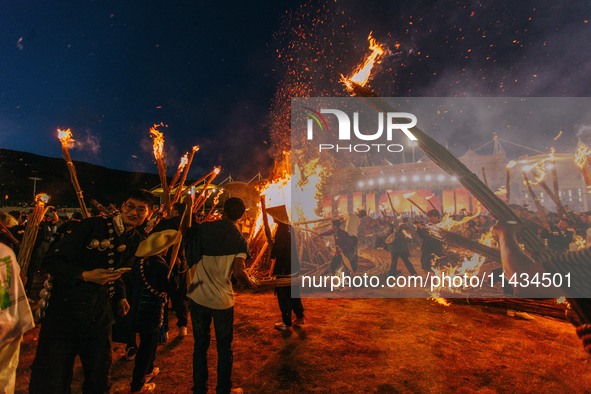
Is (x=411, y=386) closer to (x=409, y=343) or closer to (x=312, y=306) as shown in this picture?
(x=409, y=343)

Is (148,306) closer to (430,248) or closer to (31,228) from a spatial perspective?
(31,228)

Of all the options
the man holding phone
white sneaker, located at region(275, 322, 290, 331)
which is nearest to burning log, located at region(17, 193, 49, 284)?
the man holding phone

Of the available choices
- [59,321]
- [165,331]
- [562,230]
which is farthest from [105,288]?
[562,230]

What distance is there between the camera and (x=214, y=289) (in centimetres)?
328

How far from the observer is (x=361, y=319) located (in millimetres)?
6383

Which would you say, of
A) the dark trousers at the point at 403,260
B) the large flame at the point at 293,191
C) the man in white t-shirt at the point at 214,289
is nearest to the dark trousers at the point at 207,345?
the man in white t-shirt at the point at 214,289

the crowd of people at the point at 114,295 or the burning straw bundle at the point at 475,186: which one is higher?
the burning straw bundle at the point at 475,186

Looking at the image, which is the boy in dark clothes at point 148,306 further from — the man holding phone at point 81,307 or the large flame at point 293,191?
the large flame at point 293,191

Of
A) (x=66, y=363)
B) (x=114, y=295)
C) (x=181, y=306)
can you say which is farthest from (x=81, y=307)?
(x=181, y=306)

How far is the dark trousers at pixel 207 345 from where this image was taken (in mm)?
3246

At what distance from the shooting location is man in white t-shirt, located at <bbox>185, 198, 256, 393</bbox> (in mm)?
3262

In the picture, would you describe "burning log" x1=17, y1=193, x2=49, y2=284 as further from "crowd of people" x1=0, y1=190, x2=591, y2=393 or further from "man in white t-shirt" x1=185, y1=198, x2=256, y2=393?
"man in white t-shirt" x1=185, y1=198, x2=256, y2=393

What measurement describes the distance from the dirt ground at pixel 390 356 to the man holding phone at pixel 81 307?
1382 mm

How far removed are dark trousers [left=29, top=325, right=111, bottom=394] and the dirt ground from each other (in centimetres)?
125
